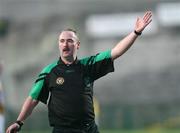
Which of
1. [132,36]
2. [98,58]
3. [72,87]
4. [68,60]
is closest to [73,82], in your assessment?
[72,87]

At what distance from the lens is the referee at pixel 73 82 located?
25.4 feet

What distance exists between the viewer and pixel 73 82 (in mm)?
7773

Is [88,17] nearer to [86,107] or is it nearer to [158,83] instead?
[158,83]

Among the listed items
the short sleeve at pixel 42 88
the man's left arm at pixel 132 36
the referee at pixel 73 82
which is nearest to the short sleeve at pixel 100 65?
the referee at pixel 73 82

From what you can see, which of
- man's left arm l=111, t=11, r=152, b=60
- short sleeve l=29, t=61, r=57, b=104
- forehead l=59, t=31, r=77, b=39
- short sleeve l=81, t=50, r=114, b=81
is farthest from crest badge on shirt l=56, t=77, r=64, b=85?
man's left arm l=111, t=11, r=152, b=60

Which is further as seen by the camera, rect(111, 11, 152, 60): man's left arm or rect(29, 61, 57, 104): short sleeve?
rect(29, 61, 57, 104): short sleeve

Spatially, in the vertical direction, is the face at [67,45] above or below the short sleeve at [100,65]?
above

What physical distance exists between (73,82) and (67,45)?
400 millimetres

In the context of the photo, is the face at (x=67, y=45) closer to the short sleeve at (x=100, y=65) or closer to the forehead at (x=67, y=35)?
the forehead at (x=67, y=35)

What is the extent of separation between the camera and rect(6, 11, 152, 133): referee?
7730mm

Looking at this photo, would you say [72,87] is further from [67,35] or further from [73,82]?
[67,35]

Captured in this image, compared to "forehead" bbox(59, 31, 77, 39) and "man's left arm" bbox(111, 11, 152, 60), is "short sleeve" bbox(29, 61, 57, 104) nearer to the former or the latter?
"forehead" bbox(59, 31, 77, 39)

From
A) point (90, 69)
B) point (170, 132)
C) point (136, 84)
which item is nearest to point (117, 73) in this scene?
point (136, 84)

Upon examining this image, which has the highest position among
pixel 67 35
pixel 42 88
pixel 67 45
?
pixel 67 35
